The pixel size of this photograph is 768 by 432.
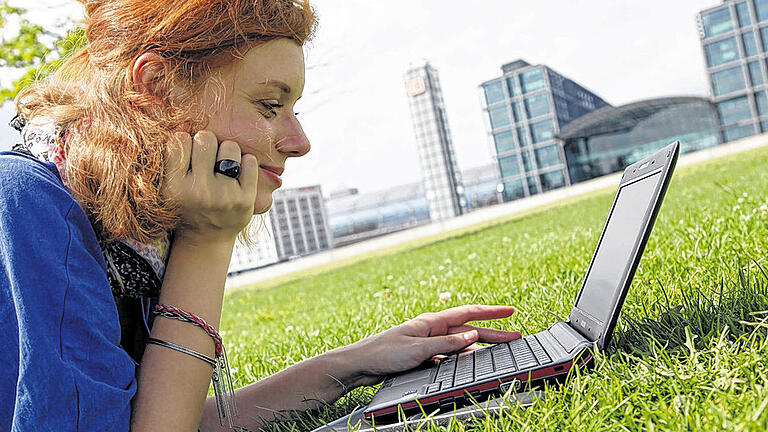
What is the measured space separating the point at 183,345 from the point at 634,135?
72541 mm

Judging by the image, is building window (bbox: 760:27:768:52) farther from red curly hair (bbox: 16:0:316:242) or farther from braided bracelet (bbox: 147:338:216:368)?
braided bracelet (bbox: 147:338:216:368)

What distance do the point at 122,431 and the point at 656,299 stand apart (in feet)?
5.58

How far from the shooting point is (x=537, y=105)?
67.3m

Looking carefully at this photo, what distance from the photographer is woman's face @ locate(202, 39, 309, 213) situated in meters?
1.55

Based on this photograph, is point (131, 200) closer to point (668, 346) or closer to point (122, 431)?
point (122, 431)

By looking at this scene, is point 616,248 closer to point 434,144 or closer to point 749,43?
point 749,43

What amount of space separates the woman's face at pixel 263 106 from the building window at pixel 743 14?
72.2 m

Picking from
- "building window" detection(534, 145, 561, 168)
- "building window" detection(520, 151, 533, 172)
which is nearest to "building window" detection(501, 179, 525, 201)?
"building window" detection(520, 151, 533, 172)

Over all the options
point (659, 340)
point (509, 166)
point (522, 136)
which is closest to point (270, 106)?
point (659, 340)

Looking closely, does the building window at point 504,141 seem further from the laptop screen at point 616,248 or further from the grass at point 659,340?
the laptop screen at point 616,248

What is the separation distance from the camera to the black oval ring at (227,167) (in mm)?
1479

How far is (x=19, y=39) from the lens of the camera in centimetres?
1229

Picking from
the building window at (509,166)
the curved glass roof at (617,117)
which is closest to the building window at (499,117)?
the building window at (509,166)

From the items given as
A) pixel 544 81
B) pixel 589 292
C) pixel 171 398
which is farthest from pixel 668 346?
pixel 544 81
